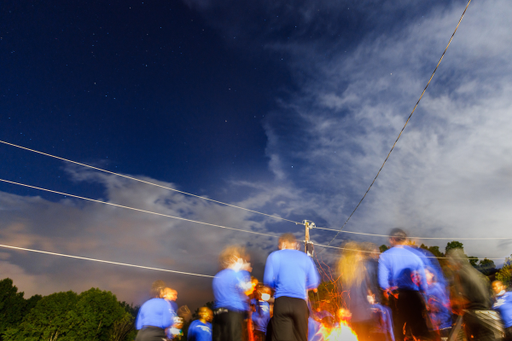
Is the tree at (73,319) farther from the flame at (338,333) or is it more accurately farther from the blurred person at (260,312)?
the blurred person at (260,312)

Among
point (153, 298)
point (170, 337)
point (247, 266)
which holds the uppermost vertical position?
point (247, 266)

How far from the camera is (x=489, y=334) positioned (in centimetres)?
340

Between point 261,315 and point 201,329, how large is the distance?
1046mm

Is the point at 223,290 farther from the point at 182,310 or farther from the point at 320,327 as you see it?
the point at 320,327

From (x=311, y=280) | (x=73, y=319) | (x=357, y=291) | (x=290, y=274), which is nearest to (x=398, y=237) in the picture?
(x=311, y=280)

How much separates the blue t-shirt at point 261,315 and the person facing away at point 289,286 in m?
1.91

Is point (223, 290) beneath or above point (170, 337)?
above

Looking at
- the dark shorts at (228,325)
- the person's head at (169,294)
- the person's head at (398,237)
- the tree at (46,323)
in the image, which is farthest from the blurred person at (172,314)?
the tree at (46,323)

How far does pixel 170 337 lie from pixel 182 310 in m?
0.83

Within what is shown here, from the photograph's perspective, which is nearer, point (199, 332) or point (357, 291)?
point (199, 332)

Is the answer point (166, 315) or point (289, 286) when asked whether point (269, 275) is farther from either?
point (166, 315)

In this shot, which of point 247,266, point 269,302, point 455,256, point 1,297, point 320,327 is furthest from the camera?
point 1,297

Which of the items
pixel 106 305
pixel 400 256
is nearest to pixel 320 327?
pixel 400 256

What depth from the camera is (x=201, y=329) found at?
4402 mm
